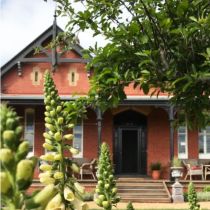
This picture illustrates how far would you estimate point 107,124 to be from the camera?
79.2ft

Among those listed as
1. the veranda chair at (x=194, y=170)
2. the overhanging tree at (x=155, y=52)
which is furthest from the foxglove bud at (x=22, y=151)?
the veranda chair at (x=194, y=170)

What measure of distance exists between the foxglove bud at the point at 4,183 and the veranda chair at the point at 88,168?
69.6 feet

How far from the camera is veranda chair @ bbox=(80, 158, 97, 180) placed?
73.5 ft

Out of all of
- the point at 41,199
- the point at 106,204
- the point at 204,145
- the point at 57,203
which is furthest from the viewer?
the point at 204,145

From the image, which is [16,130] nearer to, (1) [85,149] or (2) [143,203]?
(2) [143,203]

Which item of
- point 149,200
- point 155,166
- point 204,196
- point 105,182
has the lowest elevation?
point 149,200

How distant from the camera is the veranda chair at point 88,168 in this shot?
22.4m

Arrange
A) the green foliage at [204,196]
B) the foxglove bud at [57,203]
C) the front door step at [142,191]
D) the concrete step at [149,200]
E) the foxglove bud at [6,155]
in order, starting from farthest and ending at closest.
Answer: the front door step at [142,191], the concrete step at [149,200], the green foliage at [204,196], the foxglove bud at [57,203], the foxglove bud at [6,155]

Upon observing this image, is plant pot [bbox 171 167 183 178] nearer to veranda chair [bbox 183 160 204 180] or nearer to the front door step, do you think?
the front door step

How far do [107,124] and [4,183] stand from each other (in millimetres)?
22987

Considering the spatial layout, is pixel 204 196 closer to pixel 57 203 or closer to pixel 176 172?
pixel 176 172

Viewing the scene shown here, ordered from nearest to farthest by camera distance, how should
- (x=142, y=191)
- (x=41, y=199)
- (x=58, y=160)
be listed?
(x=41, y=199)
(x=58, y=160)
(x=142, y=191)

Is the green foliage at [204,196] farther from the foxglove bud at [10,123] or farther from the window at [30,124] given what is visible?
the foxglove bud at [10,123]

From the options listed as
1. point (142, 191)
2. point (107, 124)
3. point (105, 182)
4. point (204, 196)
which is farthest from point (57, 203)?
point (107, 124)
